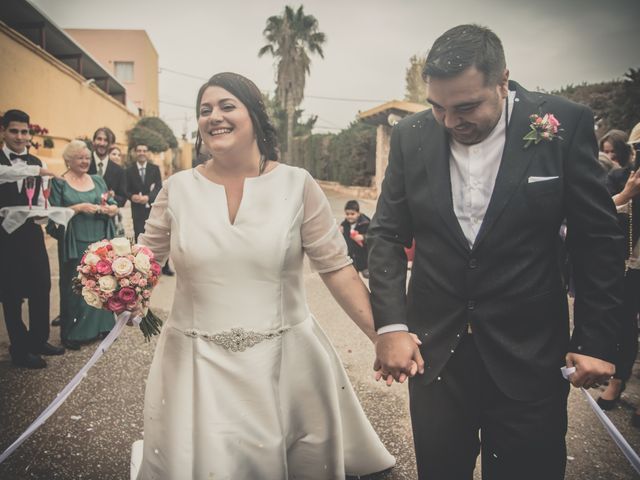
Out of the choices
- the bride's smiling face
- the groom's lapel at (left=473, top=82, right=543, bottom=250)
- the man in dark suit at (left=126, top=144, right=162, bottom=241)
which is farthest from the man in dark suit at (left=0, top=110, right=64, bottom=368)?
the groom's lapel at (left=473, top=82, right=543, bottom=250)

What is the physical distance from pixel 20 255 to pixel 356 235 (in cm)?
438

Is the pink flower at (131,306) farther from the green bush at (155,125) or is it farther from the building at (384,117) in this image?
the green bush at (155,125)

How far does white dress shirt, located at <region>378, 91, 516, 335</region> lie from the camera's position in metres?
1.76

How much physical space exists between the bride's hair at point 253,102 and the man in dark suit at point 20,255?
2.57 m

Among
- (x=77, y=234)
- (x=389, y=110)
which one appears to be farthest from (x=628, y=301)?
(x=389, y=110)

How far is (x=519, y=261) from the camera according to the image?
1.70m

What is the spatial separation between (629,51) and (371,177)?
49.4 ft

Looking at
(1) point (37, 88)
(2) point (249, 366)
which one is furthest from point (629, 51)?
(1) point (37, 88)

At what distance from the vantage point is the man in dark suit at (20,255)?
4.02 m

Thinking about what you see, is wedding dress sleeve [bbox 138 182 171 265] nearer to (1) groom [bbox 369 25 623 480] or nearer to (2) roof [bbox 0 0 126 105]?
(1) groom [bbox 369 25 623 480]

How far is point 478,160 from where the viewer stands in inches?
70.1

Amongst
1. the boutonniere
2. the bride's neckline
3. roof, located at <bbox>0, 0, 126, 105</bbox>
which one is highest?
roof, located at <bbox>0, 0, 126, 105</bbox>

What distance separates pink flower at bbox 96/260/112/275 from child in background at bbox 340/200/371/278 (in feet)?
16.4

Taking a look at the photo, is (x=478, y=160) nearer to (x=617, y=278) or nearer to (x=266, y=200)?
(x=617, y=278)
